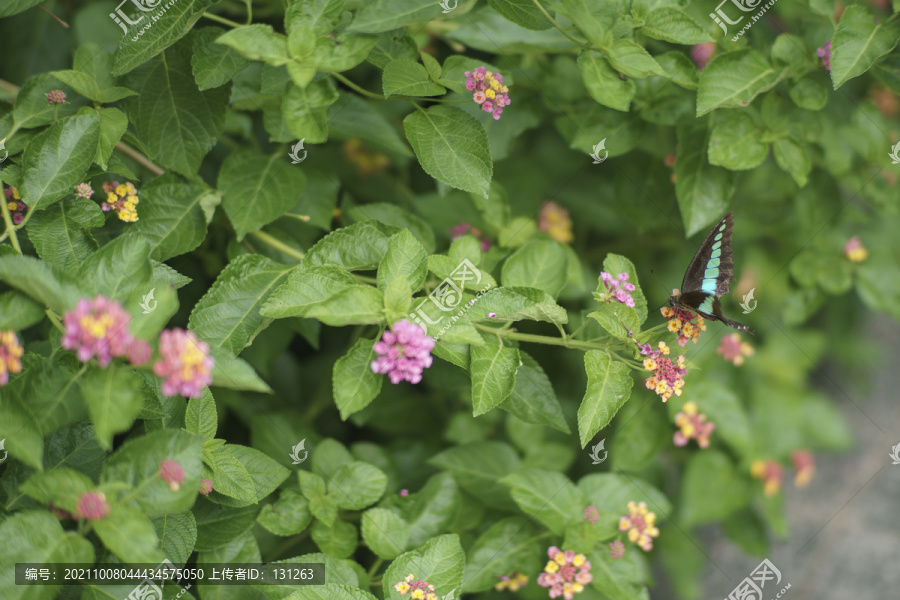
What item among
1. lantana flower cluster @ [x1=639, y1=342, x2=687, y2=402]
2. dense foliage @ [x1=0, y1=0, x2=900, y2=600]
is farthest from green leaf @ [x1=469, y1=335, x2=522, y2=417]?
lantana flower cluster @ [x1=639, y1=342, x2=687, y2=402]

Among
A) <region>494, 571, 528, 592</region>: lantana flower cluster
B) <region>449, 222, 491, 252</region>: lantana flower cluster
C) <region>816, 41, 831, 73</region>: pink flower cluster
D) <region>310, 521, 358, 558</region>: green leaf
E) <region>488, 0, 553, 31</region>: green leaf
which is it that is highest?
<region>488, 0, 553, 31</region>: green leaf

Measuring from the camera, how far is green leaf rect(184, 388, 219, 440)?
116cm

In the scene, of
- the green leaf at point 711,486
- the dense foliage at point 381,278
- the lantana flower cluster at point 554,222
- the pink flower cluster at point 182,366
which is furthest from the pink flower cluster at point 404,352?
the green leaf at point 711,486

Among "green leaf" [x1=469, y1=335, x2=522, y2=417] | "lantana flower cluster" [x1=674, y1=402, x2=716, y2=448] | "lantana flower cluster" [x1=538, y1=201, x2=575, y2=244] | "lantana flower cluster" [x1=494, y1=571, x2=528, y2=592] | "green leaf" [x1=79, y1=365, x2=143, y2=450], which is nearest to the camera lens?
"green leaf" [x1=79, y1=365, x2=143, y2=450]

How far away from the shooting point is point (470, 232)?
5.57 feet

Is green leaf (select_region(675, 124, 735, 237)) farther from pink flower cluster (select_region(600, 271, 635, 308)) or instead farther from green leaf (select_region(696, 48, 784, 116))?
pink flower cluster (select_region(600, 271, 635, 308))

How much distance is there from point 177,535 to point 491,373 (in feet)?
2.07

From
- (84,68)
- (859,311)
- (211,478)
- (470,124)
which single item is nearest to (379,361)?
(211,478)

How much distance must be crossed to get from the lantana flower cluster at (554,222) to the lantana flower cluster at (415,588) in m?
1.04

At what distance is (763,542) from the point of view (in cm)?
208

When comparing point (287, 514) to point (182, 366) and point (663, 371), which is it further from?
point (663, 371)

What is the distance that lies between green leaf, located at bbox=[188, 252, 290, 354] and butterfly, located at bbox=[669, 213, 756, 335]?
0.78 meters

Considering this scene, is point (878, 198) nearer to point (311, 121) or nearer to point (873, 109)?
point (873, 109)

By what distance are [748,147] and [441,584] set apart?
118cm
